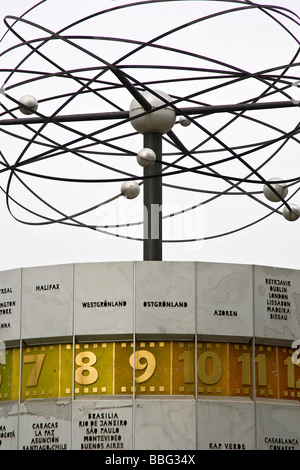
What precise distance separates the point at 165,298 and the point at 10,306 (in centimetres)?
310

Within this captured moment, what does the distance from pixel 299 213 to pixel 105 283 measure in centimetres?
463

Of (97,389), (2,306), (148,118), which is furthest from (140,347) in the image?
(148,118)

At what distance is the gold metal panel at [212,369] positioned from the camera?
20.4 metres

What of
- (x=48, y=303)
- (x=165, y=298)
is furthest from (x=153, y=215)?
(x=48, y=303)

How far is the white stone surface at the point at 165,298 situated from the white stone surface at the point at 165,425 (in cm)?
134

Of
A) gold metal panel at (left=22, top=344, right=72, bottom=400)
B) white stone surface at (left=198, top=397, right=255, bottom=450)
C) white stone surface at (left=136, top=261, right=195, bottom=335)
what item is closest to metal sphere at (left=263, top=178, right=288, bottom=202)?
white stone surface at (left=136, top=261, right=195, bottom=335)

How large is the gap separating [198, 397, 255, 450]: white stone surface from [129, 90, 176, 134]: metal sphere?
18.7ft

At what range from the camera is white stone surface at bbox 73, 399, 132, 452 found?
19.9 metres

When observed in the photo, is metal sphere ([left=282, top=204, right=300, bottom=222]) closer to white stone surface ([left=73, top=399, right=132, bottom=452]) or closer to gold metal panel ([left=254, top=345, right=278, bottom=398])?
gold metal panel ([left=254, top=345, right=278, bottom=398])

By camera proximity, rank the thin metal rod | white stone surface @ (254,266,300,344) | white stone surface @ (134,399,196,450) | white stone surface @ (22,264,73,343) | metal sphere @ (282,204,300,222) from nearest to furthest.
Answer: white stone surface @ (134,399,196,450)
white stone surface @ (22,264,73,343)
white stone surface @ (254,266,300,344)
the thin metal rod
metal sphere @ (282,204,300,222)

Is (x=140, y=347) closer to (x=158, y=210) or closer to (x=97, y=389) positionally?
(x=97, y=389)

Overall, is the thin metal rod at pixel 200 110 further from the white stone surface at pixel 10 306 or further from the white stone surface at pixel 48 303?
the white stone surface at pixel 10 306

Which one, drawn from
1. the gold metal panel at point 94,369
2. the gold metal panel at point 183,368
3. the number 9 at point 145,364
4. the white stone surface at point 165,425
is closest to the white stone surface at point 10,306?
the gold metal panel at point 94,369

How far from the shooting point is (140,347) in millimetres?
20469
